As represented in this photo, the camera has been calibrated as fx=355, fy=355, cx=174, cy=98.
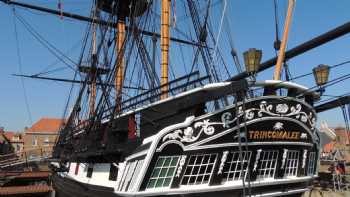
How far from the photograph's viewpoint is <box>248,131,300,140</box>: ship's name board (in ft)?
26.5

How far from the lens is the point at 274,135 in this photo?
8.37 metres

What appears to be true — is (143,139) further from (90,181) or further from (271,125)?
(90,181)

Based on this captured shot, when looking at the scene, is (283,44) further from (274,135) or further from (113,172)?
(113,172)

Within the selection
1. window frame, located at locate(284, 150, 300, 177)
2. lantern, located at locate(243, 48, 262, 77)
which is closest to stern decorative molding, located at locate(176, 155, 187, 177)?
lantern, located at locate(243, 48, 262, 77)

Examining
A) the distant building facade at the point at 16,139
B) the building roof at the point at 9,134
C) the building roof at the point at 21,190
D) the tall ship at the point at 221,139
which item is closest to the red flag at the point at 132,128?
the tall ship at the point at 221,139

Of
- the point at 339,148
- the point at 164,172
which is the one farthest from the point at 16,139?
the point at 164,172

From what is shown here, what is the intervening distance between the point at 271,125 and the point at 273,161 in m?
0.97

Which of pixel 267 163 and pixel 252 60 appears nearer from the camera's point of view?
pixel 252 60

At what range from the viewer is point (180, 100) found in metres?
8.11

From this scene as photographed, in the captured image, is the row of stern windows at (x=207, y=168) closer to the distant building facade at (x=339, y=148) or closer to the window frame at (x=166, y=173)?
the window frame at (x=166, y=173)

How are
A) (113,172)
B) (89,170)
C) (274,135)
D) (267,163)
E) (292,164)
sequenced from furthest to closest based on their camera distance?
(89,170), (113,172), (292,164), (267,163), (274,135)

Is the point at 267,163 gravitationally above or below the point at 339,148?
below

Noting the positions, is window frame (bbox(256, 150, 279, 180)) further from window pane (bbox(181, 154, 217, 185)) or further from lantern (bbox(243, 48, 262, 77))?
lantern (bbox(243, 48, 262, 77))

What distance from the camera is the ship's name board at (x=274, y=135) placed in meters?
8.08
